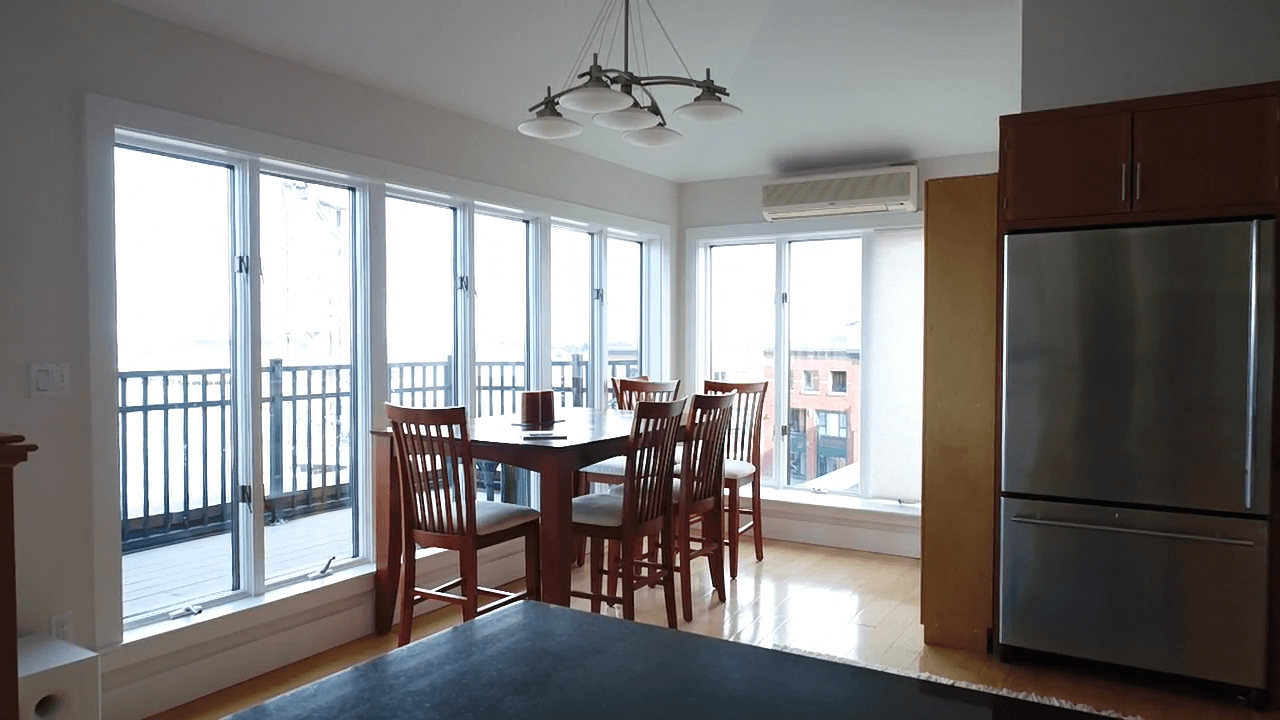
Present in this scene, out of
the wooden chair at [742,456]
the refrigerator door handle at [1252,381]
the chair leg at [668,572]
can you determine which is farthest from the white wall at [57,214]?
the refrigerator door handle at [1252,381]

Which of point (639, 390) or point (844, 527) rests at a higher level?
point (639, 390)

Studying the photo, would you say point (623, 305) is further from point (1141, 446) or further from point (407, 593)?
point (1141, 446)

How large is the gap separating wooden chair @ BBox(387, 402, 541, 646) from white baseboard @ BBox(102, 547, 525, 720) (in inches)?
15.0

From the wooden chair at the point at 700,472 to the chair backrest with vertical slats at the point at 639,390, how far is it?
2.76 ft

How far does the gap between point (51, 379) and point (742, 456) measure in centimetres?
335

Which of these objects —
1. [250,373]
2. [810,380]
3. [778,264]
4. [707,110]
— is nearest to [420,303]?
[250,373]

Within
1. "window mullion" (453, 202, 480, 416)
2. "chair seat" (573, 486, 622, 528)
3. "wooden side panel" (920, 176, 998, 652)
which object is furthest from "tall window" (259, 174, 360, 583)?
"wooden side panel" (920, 176, 998, 652)

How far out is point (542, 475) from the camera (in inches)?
122

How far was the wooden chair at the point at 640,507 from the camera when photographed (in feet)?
10.8

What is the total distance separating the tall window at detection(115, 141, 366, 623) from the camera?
9.66 feet

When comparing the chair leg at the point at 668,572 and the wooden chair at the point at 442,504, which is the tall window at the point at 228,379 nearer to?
the wooden chair at the point at 442,504

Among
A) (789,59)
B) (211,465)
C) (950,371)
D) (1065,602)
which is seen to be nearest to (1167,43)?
(950,371)

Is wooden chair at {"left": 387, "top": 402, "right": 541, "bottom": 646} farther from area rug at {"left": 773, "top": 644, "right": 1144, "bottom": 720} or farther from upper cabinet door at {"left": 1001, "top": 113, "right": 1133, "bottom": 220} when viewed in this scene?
upper cabinet door at {"left": 1001, "top": 113, "right": 1133, "bottom": 220}

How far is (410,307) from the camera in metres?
3.91
